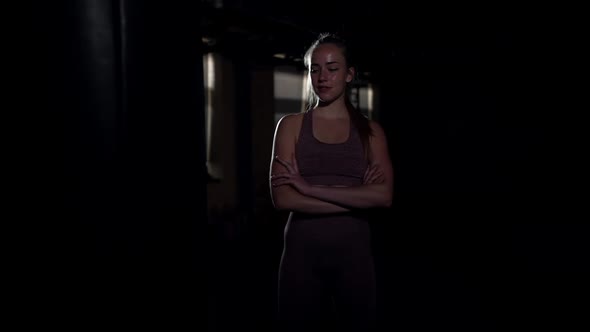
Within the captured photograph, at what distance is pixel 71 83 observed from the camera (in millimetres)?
637

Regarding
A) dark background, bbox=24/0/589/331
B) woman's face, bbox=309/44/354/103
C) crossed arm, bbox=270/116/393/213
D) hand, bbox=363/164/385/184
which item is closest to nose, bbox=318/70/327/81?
woman's face, bbox=309/44/354/103

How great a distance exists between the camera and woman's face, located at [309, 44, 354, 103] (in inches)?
44.9

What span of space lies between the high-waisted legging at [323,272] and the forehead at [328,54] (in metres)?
0.39

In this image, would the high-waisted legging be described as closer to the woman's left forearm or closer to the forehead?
the woman's left forearm

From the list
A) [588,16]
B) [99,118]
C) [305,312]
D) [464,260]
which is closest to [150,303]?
[99,118]

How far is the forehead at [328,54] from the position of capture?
114 centimetres

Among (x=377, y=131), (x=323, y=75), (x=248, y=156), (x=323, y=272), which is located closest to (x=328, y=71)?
(x=323, y=75)

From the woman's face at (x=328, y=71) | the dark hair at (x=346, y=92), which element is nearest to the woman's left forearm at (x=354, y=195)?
the dark hair at (x=346, y=92)

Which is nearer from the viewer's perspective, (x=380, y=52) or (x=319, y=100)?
(x=319, y=100)

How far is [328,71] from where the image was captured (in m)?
1.15

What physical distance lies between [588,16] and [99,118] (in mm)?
8142

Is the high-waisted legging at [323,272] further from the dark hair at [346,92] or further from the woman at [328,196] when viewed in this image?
the dark hair at [346,92]

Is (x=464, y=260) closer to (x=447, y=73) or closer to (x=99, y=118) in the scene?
(x=99, y=118)

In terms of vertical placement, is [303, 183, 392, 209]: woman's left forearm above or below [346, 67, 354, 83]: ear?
below
